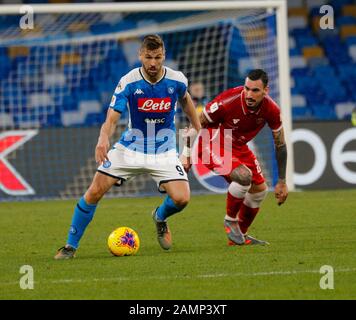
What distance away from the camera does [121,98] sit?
9.07 meters

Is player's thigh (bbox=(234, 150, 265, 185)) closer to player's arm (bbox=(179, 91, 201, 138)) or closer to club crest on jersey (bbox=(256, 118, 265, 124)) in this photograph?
club crest on jersey (bbox=(256, 118, 265, 124))

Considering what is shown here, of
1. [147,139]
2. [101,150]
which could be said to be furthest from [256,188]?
[101,150]

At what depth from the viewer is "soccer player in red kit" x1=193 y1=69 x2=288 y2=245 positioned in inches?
394

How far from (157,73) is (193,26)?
9.03m

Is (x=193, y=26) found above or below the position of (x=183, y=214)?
above

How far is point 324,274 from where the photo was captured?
25.5ft

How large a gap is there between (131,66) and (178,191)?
39.4ft

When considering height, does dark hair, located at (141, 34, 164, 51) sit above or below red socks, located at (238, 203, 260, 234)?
above

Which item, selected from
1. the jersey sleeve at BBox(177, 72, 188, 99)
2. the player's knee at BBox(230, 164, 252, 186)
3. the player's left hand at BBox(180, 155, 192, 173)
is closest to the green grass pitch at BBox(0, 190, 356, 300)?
the player's knee at BBox(230, 164, 252, 186)

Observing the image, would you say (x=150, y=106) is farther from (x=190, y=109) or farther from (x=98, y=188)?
(x=98, y=188)

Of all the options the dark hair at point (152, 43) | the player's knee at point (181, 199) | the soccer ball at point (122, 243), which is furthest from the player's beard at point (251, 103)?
the soccer ball at point (122, 243)
